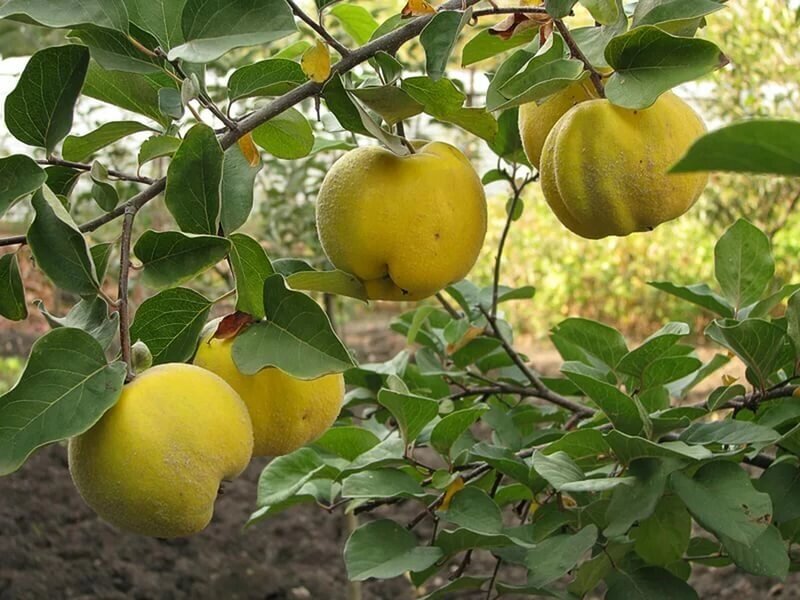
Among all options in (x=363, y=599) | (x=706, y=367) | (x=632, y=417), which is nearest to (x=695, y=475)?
(x=632, y=417)

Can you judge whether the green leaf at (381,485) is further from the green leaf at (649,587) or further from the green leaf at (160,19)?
the green leaf at (160,19)

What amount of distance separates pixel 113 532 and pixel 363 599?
70cm

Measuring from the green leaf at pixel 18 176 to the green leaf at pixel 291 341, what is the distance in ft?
0.44

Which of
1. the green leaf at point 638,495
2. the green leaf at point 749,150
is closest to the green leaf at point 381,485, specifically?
the green leaf at point 638,495

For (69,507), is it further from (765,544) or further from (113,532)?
(765,544)

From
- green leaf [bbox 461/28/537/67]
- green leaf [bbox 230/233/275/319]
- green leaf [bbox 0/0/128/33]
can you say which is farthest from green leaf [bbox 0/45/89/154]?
green leaf [bbox 461/28/537/67]

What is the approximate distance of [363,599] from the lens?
94.7 inches

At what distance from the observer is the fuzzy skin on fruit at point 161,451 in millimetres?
509

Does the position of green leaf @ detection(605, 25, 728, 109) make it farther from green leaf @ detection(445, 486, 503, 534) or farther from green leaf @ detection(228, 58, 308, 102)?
green leaf @ detection(445, 486, 503, 534)

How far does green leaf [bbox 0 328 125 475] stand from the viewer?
0.51 m

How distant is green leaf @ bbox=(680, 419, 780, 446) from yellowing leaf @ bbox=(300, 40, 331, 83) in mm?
391

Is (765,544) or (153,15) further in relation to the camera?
(765,544)

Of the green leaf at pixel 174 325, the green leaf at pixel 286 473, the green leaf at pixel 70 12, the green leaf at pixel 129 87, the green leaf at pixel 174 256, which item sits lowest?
the green leaf at pixel 286 473

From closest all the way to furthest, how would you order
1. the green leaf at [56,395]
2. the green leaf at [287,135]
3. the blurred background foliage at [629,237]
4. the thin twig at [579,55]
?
the green leaf at [56,395] → the thin twig at [579,55] → the green leaf at [287,135] → the blurred background foliage at [629,237]
